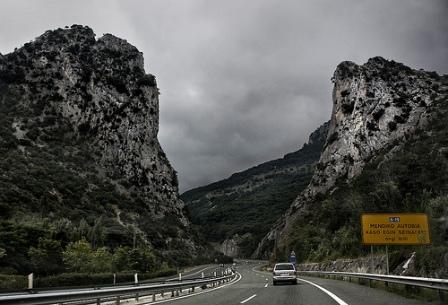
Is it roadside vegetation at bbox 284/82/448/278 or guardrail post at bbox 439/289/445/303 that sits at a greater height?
roadside vegetation at bbox 284/82/448/278

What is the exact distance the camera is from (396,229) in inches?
808

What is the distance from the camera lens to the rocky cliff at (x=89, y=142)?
69.6m

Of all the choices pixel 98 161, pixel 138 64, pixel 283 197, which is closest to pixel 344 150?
pixel 98 161

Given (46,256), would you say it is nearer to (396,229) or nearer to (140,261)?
(140,261)

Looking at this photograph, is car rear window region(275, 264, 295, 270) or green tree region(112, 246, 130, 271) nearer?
car rear window region(275, 264, 295, 270)

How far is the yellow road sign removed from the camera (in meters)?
18.9

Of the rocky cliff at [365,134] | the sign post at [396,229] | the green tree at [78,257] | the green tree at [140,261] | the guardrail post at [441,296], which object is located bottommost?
the green tree at [140,261]

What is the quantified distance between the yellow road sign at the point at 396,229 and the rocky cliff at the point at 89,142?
50.2 m

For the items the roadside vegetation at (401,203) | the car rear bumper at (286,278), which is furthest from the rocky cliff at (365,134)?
the car rear bumper at (286,278)

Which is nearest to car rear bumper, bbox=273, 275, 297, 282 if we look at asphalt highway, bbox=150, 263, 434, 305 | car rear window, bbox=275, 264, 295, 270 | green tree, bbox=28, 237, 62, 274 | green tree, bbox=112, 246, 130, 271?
car rear window, bbox=275, 264, 295, 270

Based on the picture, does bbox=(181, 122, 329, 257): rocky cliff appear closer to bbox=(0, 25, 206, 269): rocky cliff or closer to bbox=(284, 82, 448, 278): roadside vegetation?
bbox=(0, 25, 206, 269): rocky cliff

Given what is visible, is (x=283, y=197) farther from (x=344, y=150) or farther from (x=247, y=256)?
(x=344, y=150)

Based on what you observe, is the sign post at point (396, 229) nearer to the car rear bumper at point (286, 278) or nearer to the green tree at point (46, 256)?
the car rear bumper at point (286, 278)

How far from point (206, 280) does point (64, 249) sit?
35.6 metres
